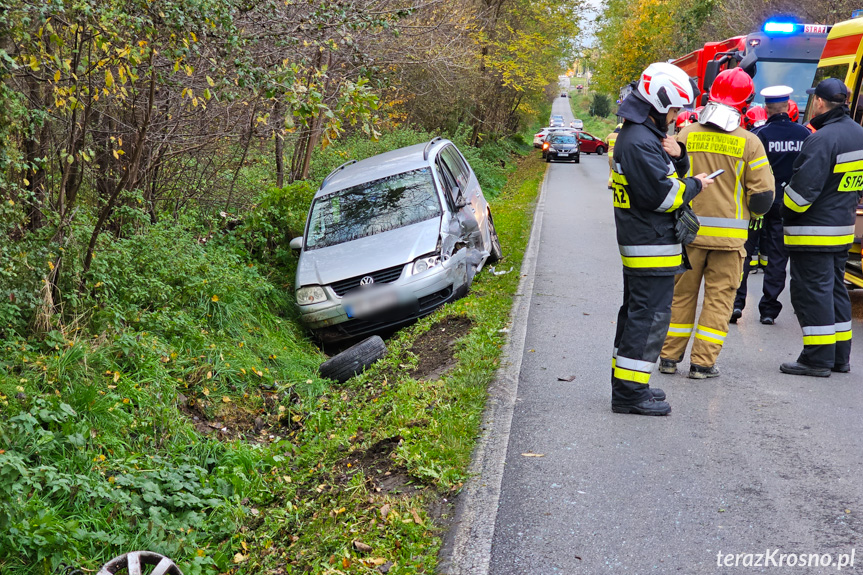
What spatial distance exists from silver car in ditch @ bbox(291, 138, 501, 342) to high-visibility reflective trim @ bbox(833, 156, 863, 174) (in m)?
3.67

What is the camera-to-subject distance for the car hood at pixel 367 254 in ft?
24.7

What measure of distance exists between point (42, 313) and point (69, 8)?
219 centimetres

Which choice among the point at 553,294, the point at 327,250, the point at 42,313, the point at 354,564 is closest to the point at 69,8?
the point at 42,313

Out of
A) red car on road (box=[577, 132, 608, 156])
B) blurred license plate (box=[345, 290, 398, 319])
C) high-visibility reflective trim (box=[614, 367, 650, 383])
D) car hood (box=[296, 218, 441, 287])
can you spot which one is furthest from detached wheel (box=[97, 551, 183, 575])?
red car on road (box=[577, 132, 608, 156])

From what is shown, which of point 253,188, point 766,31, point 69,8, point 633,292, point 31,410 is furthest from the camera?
point 766,31

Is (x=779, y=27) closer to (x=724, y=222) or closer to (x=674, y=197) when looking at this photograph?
(x=724, y=222)

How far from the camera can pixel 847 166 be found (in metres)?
5.61

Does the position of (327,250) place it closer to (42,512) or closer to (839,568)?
(42,512)

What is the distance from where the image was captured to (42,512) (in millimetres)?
3619

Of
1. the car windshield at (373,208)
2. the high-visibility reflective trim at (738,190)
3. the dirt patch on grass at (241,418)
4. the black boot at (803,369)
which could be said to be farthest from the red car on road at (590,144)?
the dirt patch on grass at (241,418)

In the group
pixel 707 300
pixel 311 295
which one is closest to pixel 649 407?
pixel 707 300

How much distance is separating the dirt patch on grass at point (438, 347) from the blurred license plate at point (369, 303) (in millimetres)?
499

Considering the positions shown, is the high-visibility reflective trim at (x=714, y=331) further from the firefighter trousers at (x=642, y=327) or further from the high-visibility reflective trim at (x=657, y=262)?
the high-visibility reflective trim at (x=657, y=262)

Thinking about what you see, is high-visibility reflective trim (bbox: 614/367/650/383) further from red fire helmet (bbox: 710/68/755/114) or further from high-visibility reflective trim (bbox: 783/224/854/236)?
red fire helmet (bbox: 710/68/755/114)
